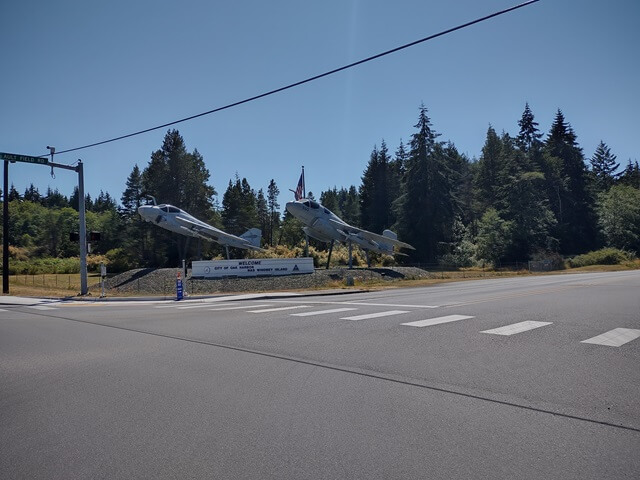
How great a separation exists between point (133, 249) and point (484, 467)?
69.3 metres

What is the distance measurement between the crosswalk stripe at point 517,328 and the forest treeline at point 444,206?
58089mm

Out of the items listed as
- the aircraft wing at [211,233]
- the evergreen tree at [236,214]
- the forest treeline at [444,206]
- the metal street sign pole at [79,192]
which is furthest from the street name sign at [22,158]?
the evergreen tree at [236,214]

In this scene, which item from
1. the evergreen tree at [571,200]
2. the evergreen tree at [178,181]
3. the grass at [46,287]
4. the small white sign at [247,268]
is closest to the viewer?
the grass at [46,287]

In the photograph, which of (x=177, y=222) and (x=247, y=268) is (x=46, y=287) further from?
(x=247, y=268)

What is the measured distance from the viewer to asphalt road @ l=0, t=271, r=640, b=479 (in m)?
3.86

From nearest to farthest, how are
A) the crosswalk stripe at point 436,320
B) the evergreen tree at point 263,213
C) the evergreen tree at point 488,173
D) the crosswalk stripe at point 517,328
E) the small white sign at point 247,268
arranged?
the crosswalk stripe at point 517,328 → the crosswalk stripe at point 436,320 → the small white sign at point 247,268 → the evergreen tree at point 488,173 → the evergreen tree at point 263,213

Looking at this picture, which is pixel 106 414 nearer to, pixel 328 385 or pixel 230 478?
pixel 230 478

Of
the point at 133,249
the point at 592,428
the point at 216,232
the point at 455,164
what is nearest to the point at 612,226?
the point at 455,164

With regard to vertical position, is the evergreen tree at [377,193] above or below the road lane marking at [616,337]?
above

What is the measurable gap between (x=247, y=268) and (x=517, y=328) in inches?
1030

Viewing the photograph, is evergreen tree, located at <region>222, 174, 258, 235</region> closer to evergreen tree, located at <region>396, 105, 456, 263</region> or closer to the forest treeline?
the forest treeline

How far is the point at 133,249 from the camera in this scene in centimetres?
6706

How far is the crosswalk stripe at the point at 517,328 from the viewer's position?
398 inches

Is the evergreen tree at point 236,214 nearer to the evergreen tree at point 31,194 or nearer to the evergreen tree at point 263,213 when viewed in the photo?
the evergreen tree at point 263,213
